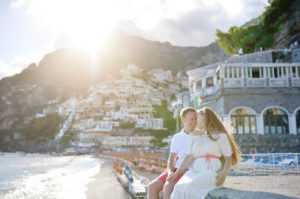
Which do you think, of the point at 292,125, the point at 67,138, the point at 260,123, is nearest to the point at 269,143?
the point at 260,123

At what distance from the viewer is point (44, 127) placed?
123m

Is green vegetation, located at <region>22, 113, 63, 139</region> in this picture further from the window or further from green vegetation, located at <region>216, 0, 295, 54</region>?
the window

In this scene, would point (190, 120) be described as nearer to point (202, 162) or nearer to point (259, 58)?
point (202, 162)

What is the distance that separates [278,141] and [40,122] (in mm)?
125964

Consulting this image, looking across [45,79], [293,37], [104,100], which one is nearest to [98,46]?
[45,79]

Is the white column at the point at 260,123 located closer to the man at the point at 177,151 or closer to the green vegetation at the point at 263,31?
the green vegetation at the point at 263,31

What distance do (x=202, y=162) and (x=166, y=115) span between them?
4567 inches

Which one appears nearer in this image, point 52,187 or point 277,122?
point 52,187

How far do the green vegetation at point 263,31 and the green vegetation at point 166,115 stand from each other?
245 feet

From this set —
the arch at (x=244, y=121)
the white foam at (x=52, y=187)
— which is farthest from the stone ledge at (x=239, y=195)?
the arch at (x=244, y=121)

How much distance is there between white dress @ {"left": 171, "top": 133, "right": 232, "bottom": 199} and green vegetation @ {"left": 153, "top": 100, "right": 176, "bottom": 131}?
4178 inches

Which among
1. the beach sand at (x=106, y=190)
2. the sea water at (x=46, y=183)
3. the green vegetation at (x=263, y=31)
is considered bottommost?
the sea water at (x=46, y=183)

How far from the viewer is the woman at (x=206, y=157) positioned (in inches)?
130

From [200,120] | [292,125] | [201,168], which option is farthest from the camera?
[292,125]
